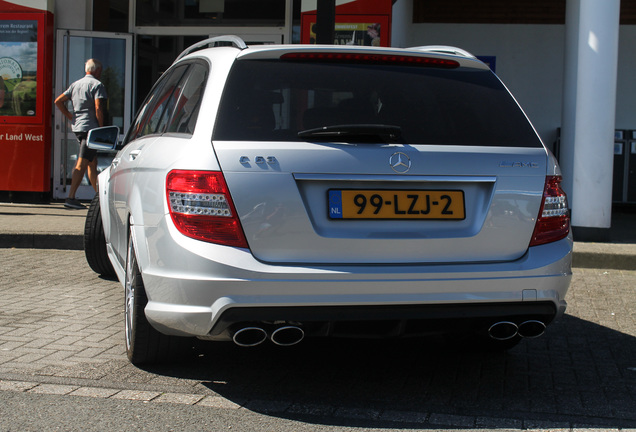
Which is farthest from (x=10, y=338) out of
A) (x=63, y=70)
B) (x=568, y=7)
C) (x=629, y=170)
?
(x=629, y=170)

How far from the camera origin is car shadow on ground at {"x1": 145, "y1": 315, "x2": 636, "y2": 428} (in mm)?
3715

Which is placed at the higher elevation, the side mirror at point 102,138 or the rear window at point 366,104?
the rear window at point 366,104

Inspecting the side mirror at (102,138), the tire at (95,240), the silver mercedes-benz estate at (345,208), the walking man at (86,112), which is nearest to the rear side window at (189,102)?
the silver mercedes-benz estate at (345,208)

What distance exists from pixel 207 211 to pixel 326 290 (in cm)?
56

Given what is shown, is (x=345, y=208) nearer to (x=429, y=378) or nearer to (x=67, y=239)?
(x=429, y=378)

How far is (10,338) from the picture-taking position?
15.7 feet

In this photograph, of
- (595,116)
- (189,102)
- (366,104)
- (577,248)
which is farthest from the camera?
(595,116)

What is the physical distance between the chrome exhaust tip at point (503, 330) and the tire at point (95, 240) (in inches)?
139

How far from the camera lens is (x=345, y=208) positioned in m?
3.49

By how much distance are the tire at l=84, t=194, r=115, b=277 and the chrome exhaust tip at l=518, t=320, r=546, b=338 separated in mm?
3612

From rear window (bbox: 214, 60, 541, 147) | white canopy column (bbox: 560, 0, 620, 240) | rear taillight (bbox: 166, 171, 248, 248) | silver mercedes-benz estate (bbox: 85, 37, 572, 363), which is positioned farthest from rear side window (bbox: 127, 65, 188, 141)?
white canopy column (bbox: 560, 0, 620, 240)

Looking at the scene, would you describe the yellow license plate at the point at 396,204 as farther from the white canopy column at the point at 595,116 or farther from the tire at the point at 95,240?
the white canopy column at the point at 595,116

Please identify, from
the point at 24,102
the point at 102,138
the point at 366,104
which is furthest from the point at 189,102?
the point at 24,102

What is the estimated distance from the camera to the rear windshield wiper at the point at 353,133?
141 inches
